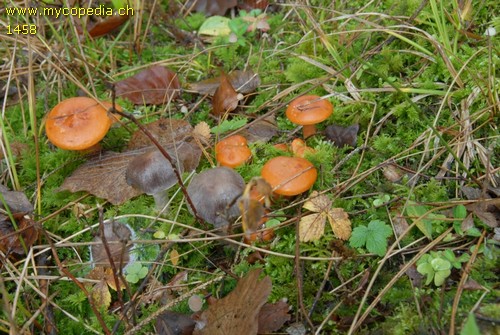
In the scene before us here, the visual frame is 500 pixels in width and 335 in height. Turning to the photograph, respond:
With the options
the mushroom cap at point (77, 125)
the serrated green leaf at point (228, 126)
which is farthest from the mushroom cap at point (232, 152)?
the mushroom cap at point (77, 125)

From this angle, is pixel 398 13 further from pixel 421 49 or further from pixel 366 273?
pixel 366 273

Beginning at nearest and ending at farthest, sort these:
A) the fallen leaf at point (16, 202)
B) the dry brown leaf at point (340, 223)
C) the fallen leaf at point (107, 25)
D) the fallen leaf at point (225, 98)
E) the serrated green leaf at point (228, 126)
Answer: the dry brown leaf at point (340, 223)
the fallen leaf at point (16, 202)
the serrated green leaf at point (228, 126)
the fallen leaf at point (225, 98)
the fallen leaf at point (107, 25)

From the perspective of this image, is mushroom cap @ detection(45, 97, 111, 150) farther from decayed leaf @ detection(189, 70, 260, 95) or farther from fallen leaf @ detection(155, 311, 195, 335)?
fallen leaf @ detection(155, 311, 195, 335)

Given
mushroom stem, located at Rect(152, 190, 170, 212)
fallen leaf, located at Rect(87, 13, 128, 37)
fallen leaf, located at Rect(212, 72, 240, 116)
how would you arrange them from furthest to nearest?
1. fallen leaf, located at Rect(87, 13, 128, 37)
2. fallen leaf, located at Rect(212, 72, 240, 116)
3. mushroom stem, located at Rect(152, 190, 170, 212)

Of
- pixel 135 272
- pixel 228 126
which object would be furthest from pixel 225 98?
pixel 135 272

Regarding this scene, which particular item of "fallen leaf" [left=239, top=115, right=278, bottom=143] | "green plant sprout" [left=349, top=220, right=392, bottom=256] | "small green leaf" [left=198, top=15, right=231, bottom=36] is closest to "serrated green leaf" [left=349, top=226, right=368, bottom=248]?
"green plant sprout" [left=349, top=220, right=392, bottom=256]

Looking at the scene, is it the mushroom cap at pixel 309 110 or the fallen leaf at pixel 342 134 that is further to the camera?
the fallen leaf at pixel 342 134

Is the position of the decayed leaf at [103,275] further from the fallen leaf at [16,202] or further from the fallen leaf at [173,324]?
the fallen leaf at [16,202]
